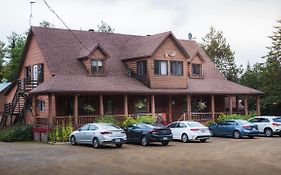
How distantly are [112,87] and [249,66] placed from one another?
137 feet

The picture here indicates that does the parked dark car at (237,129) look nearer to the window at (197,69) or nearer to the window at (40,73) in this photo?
the window at (197,69)

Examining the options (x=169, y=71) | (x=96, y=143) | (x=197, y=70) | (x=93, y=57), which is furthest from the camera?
(x=197, y=70)

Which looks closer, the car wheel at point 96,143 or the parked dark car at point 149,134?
the car wheel at point 96,143

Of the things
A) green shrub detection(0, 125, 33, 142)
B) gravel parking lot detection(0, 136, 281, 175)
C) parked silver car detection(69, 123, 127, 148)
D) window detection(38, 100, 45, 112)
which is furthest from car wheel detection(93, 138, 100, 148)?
window detection(38, 100, 45, 112)

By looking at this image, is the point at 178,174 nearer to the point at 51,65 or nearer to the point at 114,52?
the point at 51,65

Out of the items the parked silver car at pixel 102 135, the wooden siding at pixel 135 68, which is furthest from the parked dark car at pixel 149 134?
the wooden siding at pixel 135 68

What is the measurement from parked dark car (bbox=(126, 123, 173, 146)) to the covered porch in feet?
22.1

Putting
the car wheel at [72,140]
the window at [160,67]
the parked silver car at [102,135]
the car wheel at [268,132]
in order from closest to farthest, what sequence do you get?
the parked silver car at [102,135]
the car wheel at [72,140]
the car wheel at [268,132]
the window at [160,67]

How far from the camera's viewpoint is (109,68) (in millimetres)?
41375

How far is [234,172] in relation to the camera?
53.6ft

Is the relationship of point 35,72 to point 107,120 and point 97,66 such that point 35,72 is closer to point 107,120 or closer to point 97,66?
point 97,66

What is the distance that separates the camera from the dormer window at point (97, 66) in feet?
131

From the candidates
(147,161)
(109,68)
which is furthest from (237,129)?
(147,161)

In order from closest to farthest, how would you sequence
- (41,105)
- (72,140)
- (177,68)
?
(72,140) < (41,105) < (177,68)
